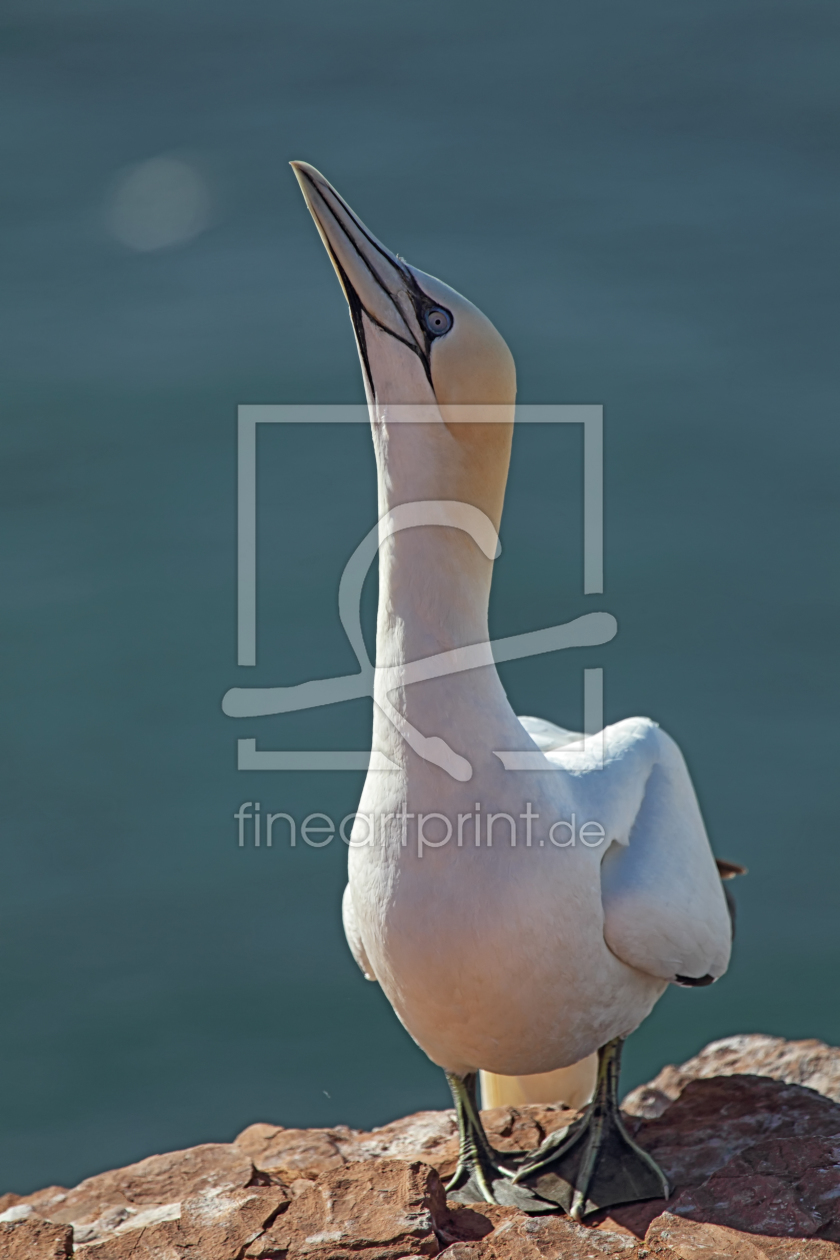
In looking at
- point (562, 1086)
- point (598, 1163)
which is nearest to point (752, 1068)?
point (562, 1086)

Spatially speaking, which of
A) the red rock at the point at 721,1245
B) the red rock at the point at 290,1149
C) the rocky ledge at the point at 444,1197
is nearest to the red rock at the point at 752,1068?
the rocky ledge at the point at 444,1197

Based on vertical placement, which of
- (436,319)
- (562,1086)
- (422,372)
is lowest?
(562,1086)

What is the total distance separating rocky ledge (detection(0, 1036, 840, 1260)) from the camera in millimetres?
3287

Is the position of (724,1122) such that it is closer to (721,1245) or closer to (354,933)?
(721,1245)

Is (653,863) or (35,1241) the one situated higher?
(653,863)

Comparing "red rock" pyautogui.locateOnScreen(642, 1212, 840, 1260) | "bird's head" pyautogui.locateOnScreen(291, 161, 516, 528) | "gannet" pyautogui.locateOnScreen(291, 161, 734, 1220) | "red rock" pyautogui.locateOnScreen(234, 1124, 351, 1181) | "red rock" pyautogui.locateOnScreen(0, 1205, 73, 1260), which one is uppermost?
"bird's head" pyautogui.locateOnScreen(291, 161, 516, 528)

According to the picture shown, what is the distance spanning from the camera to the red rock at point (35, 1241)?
11.2 feet

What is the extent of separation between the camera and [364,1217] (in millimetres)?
3346

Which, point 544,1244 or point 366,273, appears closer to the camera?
point 544,1244

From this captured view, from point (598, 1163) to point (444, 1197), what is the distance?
56 centimetres

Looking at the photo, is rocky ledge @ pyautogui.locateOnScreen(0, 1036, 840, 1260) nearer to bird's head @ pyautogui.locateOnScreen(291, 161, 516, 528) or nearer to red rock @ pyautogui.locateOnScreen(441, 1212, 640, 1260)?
red rock @ pyautogui.locateOnScreen(441, 1212, 640, 1260)

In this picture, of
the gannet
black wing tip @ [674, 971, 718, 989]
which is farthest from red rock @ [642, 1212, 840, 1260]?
black wing tip @ [674, 971, 718, 989]

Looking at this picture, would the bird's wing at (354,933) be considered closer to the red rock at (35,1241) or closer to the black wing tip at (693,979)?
the black wing tip at (693,979)

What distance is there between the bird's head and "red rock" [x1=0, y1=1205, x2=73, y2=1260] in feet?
6.07
